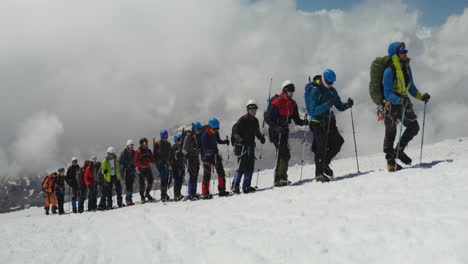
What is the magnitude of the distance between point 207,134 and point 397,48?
21.7ft

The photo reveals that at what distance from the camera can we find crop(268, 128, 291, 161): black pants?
1206 cm

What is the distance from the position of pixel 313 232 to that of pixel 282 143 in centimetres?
697

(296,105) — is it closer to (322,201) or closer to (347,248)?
(322,201)

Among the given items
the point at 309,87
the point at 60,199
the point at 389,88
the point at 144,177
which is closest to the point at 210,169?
the point at 309,87

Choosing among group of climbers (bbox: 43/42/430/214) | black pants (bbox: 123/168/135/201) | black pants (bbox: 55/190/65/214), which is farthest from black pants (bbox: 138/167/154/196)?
black pants (bbox: 55/190/65/214)

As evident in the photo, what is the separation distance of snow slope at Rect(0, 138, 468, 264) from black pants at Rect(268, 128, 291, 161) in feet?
9.16

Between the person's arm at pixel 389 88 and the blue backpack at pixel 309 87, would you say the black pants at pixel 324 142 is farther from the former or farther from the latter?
the person's arm at pixel 389 88

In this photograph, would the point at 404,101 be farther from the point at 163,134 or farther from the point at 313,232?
the point at 163,134

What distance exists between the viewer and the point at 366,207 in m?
6.14

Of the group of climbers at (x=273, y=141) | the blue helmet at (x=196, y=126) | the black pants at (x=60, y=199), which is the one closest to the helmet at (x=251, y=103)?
the group of climbers at (x=273, y=141)

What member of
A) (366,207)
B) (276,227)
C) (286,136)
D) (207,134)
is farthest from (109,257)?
(207,134)

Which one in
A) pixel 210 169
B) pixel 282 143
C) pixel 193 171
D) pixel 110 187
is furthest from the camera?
pixel 110 187

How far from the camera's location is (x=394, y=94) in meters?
9.30

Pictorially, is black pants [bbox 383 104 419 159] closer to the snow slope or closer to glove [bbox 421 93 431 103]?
glove [bbox 421 93 431 103]
